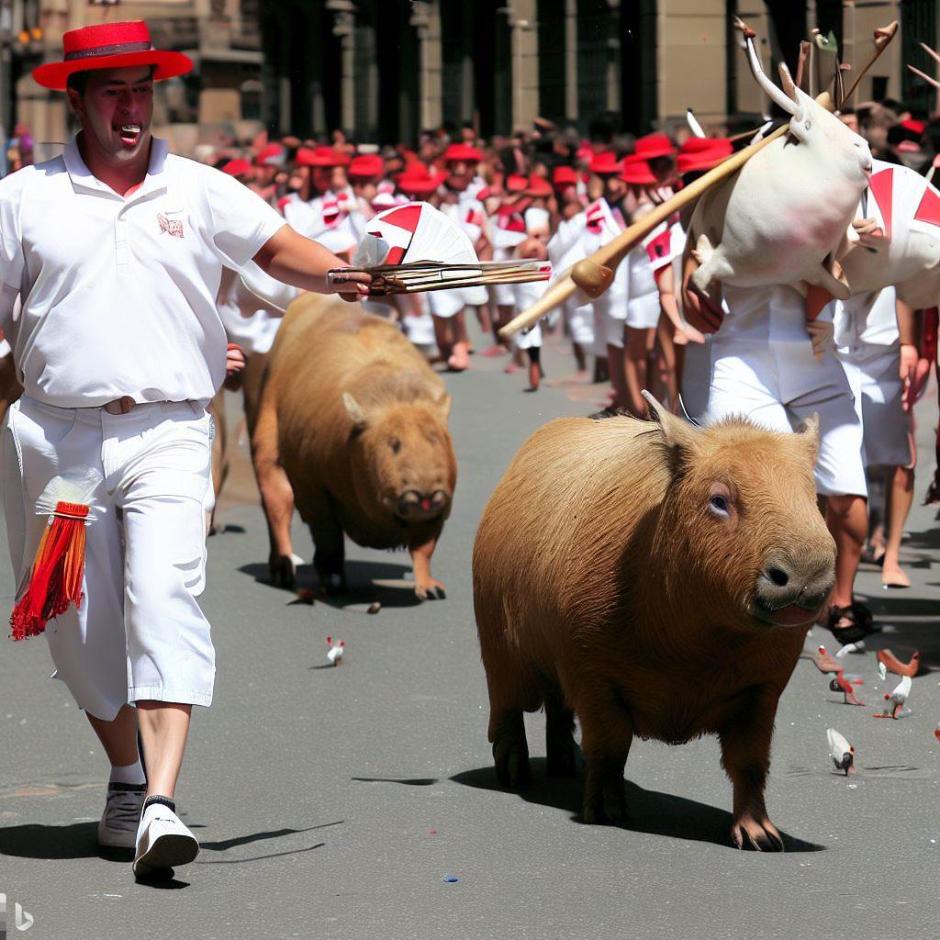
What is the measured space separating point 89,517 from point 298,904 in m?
1.21

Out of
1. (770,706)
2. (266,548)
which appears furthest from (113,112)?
(266,548)

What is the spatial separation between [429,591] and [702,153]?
10.2ft

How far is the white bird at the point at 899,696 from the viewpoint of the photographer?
857 cm

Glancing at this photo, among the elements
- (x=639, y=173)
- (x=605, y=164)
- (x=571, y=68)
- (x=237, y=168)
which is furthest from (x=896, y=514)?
(x=571, y=68)

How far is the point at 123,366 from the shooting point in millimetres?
6379

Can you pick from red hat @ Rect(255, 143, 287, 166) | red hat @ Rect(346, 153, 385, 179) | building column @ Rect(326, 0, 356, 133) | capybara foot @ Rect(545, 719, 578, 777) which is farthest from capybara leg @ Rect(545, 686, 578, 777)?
building column @ Rect(326, 0, 356, 133)

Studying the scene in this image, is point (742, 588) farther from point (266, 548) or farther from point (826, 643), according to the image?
point (266, 548)

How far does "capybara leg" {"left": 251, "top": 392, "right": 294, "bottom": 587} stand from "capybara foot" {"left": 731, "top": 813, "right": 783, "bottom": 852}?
5.82m

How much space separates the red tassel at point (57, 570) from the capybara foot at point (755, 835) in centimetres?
194

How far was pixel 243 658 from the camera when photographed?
10000 millimetres

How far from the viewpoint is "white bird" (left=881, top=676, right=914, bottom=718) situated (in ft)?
28.1

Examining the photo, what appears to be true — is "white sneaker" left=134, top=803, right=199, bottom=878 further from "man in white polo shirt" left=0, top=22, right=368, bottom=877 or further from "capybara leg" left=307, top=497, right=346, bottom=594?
"capybara leg" left=307, top=497, right=346, bottom=594

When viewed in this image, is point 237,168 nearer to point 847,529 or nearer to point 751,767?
point 847,529

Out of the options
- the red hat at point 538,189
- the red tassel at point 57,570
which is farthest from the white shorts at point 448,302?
the red tassel at point 57,570
